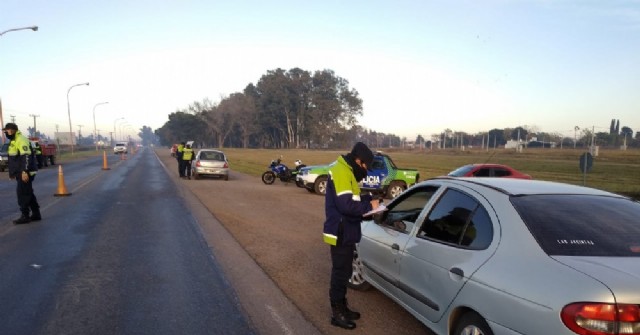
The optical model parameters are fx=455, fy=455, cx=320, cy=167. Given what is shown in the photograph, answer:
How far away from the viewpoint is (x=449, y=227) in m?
3.75

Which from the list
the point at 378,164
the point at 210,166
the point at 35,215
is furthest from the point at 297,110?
the point at 35,215

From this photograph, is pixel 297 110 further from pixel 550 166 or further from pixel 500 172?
pixel 500 172

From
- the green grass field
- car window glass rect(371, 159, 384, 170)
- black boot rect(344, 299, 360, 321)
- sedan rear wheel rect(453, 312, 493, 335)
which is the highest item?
car window glass rect(371, 159, 384, 170)

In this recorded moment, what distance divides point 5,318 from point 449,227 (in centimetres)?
423

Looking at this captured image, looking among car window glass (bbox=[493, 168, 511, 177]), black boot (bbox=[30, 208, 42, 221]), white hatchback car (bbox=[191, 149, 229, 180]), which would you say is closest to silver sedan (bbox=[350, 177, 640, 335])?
black boot (bbox=[30, 208, 42, 221])

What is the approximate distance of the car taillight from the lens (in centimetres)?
241

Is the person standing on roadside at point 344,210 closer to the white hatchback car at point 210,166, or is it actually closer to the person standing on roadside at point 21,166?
the person standing on roadside at point 21,166

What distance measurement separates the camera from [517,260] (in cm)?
292

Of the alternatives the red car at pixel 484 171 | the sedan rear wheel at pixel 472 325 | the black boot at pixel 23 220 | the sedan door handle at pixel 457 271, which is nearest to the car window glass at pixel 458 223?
the sedan door handle at pixel 457 271

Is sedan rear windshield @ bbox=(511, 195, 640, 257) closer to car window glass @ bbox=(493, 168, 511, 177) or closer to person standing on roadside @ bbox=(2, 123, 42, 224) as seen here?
person standing on roadside @ bbox=(2, 123, 42, 224)

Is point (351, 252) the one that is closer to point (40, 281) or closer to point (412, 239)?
point (412, 239)

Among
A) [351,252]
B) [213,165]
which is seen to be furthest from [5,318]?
[213,165]

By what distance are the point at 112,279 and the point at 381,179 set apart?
37.4 ft

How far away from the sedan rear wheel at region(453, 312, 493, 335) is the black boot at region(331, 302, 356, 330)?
1167 millimetres
